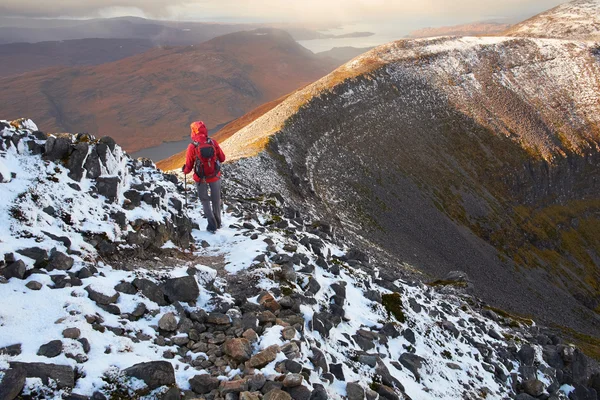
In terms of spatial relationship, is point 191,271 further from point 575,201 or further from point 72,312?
point 575,201

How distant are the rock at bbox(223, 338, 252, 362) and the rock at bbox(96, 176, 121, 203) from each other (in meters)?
6.39

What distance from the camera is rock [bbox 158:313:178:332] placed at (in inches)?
327

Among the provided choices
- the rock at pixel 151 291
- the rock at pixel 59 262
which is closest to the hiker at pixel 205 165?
the rock at pixel 151 291

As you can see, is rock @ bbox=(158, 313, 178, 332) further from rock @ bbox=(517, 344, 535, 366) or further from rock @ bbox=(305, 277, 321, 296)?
rock @ bbox=(517, 344, 535, 366)

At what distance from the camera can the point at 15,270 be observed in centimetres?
784

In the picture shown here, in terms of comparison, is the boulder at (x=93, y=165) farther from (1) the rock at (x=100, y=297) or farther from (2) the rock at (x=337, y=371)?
(2) the rock at (x=337, y=371)

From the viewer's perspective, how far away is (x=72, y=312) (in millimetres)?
7555

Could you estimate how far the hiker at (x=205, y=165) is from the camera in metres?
14.3

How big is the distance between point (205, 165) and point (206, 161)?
0.61 feet

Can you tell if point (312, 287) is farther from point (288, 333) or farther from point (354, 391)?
point (354, 391)

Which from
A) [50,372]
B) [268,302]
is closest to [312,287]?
[268,302]

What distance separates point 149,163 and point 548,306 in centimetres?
4968

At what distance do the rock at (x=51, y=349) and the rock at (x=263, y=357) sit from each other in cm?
341

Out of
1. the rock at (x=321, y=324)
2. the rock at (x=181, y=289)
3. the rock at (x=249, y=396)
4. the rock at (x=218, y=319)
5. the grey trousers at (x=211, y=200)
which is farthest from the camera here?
the grey trousers at (x=211, y=200)
